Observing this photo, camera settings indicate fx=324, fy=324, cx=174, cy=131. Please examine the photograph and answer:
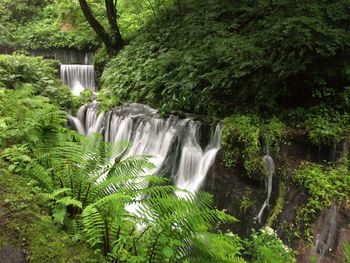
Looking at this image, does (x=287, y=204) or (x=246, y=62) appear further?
(x=246, y=62)

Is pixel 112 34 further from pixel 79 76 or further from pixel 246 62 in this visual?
pixel 246 62

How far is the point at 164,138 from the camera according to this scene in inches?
340

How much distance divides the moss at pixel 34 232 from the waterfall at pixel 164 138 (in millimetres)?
2941

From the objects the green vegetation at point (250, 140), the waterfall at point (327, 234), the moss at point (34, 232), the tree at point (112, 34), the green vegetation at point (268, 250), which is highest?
the tree at point (112, 34)

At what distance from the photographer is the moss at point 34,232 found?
9.57 feet

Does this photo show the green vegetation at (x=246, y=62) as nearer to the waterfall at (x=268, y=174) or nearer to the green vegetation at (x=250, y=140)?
the green vegetation at (x=250, y=140)

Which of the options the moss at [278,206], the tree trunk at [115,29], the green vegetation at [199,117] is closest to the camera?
the green vegetation at [199,117]

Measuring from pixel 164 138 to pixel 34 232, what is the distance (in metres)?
5.65

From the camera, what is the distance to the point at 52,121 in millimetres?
5508

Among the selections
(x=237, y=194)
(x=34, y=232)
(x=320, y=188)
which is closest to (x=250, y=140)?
(x=237, y=194)

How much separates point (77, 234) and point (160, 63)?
28.4ft

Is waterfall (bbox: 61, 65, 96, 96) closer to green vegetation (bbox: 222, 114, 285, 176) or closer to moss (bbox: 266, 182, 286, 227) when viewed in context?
green vegetation (bbox: 222, 114, 285, 176)

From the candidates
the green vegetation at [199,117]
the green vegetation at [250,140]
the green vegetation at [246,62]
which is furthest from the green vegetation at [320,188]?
the green vegetation at [246,62]

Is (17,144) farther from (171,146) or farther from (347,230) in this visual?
(347,230)
